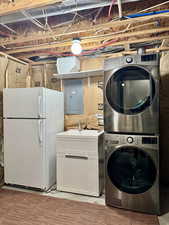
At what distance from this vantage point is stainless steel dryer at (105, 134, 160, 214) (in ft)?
6.11

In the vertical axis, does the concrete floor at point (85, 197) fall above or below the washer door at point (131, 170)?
below

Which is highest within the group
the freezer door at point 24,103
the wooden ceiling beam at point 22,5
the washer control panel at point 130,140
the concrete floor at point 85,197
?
the wooden ceiling beam at point 22,5

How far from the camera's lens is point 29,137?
246 cm

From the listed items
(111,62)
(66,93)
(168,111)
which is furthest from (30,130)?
(168,111)

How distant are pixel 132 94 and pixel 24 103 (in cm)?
168

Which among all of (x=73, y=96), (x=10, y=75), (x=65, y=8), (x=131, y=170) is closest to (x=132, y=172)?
(x=131, y=170)

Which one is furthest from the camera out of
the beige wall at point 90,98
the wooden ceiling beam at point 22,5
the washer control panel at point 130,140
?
the beige wall at point 90,98

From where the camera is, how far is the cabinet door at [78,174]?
7.50 feet

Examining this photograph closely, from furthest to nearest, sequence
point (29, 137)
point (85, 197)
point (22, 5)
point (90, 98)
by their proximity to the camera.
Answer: point (90, 98), point (29, 137), point (85, 197), point (22, 5)

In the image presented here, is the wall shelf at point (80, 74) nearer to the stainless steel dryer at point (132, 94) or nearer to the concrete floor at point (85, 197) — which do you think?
the stainless steel dryer at point (132, 94)

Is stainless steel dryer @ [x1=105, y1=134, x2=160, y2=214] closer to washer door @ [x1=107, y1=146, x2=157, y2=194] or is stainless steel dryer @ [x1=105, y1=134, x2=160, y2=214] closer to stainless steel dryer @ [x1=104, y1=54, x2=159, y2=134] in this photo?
washer door @ [x1=107, y1=146, x2=157, y2=194]

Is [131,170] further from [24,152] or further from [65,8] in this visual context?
[65,8]

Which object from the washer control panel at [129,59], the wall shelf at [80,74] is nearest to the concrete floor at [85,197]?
the washer control panel at [129,59]

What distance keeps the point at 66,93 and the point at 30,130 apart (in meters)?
1.15
